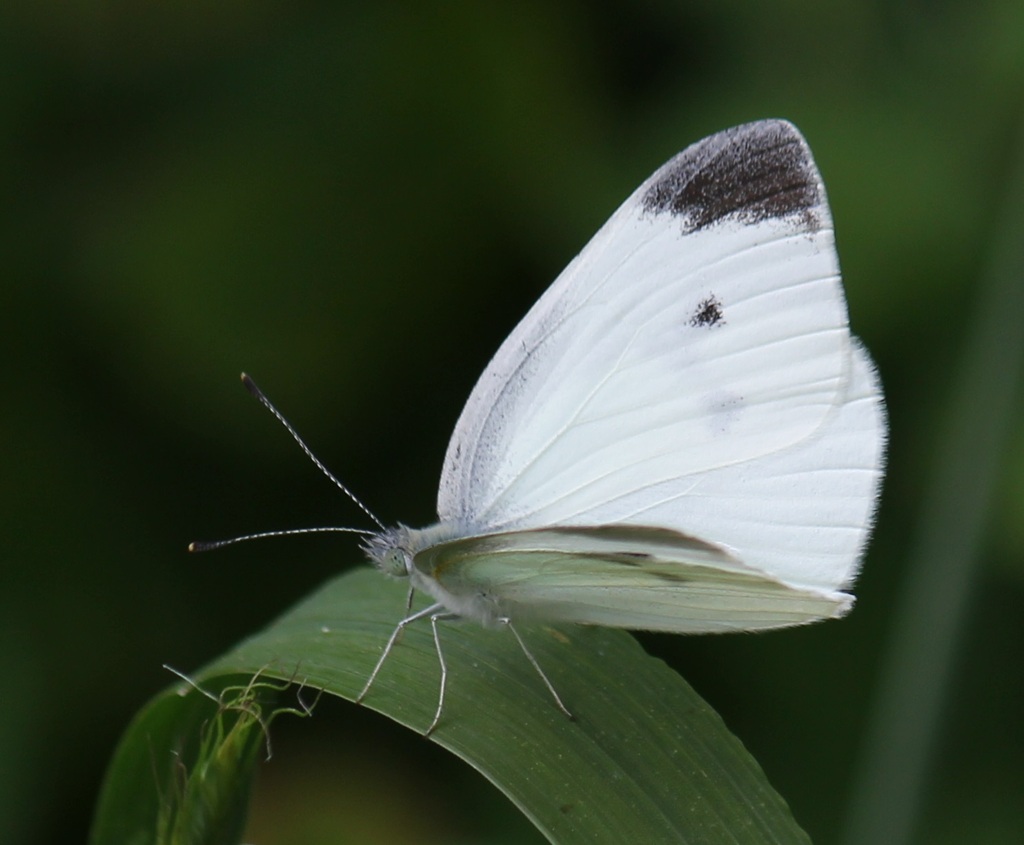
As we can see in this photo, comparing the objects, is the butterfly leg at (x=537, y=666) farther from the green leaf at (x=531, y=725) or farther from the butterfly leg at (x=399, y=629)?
the butterfly leg at (x=399, y=629)

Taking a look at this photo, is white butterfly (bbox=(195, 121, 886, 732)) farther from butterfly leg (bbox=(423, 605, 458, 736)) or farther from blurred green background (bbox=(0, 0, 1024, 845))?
blurred green background (bbox=(0, 0, 1024, 845))

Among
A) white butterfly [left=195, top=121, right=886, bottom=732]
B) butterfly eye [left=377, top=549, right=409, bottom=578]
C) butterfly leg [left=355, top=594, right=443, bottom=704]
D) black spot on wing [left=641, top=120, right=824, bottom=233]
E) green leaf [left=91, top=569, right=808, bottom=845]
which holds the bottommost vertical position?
green leaf [left=91, top=569, right=808, bottom=845]

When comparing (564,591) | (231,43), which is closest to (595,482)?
(564,591)

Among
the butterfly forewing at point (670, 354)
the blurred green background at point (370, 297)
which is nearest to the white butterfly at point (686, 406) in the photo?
the butterfly forewing at point (670, 354)

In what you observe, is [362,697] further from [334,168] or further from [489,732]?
[334,168]

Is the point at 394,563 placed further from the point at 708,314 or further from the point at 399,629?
the point at 708,314

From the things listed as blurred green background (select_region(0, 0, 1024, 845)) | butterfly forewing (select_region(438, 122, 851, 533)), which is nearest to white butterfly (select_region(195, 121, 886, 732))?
butterfly forewing (select_region(438, 122, 851, 533))

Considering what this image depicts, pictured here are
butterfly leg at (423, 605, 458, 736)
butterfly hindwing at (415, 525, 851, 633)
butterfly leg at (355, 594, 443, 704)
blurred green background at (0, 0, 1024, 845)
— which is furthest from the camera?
blurred green background at (0, 0, 1024, 845)
